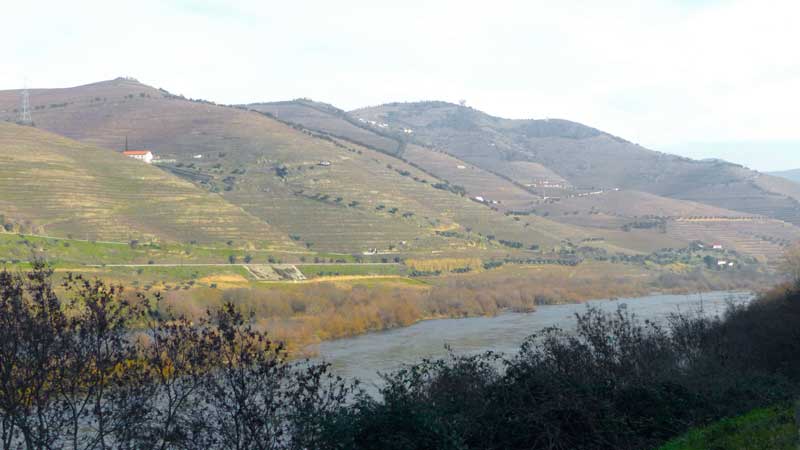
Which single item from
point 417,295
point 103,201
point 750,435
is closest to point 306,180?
point 103,201

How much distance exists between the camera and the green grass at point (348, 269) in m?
83.1

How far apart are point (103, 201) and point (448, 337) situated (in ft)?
143

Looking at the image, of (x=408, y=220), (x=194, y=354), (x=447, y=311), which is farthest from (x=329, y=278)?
(x=194, y=354)

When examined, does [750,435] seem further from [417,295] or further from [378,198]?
[378,198]

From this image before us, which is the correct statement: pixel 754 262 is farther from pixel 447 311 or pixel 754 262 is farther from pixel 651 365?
pixel 651 365

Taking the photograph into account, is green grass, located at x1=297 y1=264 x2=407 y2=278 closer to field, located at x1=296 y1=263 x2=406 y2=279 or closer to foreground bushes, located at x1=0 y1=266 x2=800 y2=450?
field, located at x1=296 y1=263 x2=406 y2=279

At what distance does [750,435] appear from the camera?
44.0 feet

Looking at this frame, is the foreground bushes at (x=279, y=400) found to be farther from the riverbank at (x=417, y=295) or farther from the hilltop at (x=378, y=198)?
the hilltop at (x=378, y=198)

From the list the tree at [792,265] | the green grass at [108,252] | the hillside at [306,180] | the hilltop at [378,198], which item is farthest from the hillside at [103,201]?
the tree at [792,265]

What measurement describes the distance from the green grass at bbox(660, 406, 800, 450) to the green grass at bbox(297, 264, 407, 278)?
224 feet

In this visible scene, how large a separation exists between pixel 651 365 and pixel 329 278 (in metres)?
57.4

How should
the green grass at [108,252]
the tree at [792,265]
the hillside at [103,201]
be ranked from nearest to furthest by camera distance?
the green grass at [108,252]
the hillside at [103,201]
the tree at [792,265]

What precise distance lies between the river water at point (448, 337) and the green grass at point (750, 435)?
951 inches

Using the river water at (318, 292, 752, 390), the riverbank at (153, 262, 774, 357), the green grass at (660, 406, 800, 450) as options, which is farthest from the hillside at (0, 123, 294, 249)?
the green grass at (660, 406, 800, 450)
